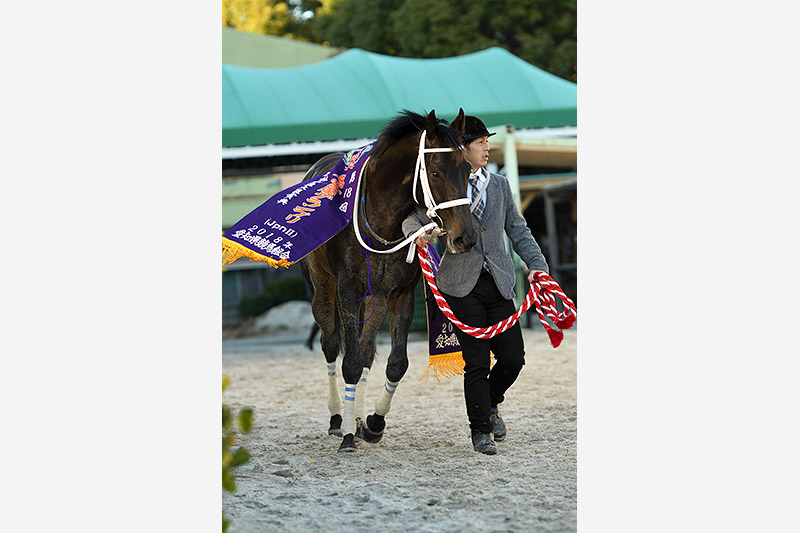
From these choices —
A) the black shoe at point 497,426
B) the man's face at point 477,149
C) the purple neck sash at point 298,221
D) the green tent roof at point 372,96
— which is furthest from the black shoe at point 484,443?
the green tent roof at point 372,96

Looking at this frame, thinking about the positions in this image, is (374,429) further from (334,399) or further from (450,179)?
(450,179)

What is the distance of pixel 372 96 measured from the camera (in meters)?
16.5

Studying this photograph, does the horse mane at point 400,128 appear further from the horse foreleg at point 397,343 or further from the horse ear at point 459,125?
the horse foreleg at point 397,343

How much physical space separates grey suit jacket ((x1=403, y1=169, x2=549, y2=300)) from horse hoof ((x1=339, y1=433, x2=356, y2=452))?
1088 millimetres

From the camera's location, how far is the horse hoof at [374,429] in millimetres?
5254

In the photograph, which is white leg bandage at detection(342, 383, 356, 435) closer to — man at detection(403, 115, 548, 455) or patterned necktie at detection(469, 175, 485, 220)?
man at detection(403, 115, 548, 455)

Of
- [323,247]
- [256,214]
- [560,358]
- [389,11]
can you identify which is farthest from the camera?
[389,11]

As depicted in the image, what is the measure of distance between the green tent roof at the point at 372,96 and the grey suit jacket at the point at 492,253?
10.6 m

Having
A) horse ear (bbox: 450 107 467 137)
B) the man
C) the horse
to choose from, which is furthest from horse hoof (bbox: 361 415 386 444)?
horse ear (bbox: 450 107 467 137)

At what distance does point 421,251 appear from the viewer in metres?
4.82

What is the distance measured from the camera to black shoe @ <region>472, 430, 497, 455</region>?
486 cm
